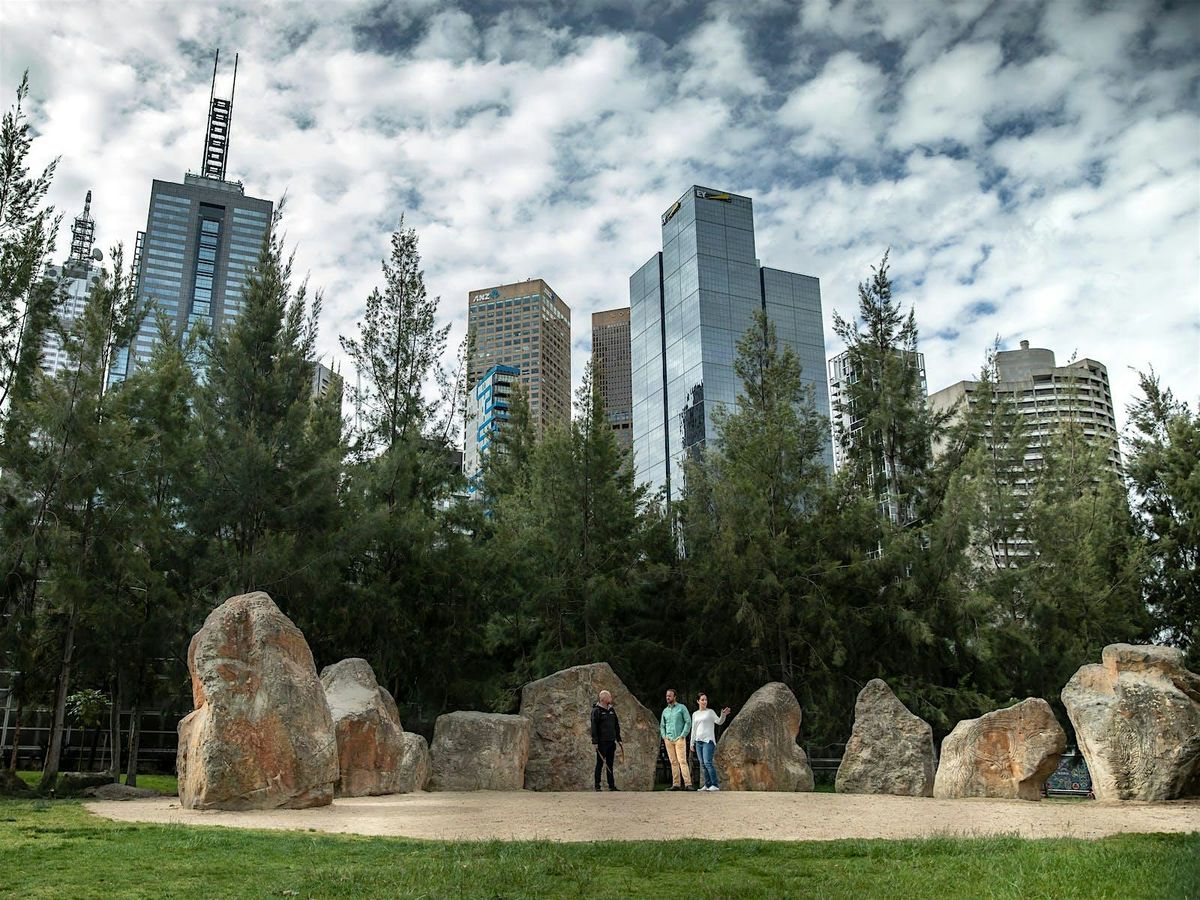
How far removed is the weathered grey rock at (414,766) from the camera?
12.8 metres

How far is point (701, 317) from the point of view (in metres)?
64.4

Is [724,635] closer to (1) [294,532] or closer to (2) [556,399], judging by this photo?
(1) [294,532]

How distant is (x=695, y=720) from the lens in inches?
555

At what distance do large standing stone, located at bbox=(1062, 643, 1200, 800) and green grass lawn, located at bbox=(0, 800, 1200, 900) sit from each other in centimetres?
508

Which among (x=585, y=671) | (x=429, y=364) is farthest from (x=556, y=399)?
(x=585, y=671)

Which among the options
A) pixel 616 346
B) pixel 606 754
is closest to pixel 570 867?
pixel 606 754

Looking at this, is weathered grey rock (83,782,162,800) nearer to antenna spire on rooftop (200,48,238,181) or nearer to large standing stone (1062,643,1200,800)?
large standing stone (1062,643,1200,800)

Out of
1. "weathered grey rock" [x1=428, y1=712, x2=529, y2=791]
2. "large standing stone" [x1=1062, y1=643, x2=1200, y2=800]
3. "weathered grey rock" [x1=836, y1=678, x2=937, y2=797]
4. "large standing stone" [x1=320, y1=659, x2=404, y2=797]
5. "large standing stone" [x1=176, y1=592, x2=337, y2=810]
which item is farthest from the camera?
"weathered grey rock" [x1=836, y1=678, x2=937, y2=797]

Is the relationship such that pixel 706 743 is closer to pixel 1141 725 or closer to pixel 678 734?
pixel 678 734

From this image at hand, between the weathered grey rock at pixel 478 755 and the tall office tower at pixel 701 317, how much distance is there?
1758 inches

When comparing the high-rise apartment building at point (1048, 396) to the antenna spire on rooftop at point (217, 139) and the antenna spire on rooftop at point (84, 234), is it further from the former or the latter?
the antenna spire on rooftop at point (217, 139)

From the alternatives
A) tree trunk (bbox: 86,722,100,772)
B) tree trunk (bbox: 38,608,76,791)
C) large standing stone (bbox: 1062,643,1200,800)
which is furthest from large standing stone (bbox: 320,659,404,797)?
tree trunk (bbox: 86,722,100,772)

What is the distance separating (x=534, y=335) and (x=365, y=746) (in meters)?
55.6

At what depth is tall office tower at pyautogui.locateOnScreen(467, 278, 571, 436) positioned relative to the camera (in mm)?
63188
